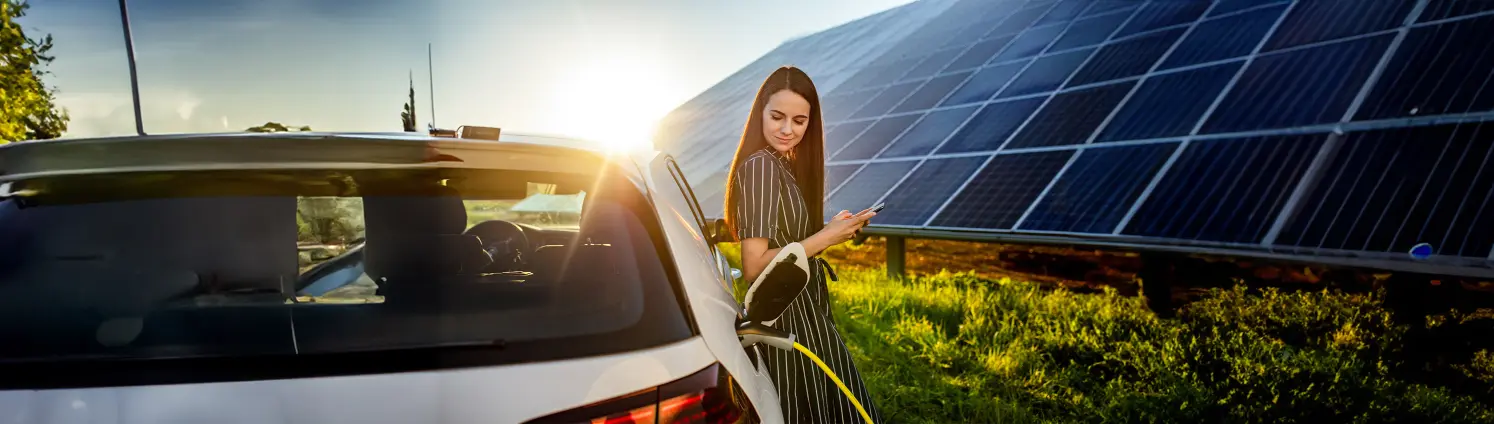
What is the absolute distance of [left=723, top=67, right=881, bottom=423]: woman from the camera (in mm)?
2645

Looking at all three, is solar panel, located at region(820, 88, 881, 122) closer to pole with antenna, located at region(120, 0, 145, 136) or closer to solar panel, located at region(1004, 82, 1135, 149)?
solar panel, located at region(1004, 82, 1135, 149)

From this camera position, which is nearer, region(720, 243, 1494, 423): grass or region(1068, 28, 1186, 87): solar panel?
region(720, 243, 1494, 423): grass

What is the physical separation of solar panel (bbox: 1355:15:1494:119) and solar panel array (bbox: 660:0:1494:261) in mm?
15

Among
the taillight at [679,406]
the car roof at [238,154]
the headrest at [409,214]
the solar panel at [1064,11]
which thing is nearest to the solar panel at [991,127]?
the solar panel at [1064,11]

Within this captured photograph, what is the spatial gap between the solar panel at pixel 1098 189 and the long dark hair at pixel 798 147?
180 inches

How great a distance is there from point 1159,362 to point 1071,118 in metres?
4.22

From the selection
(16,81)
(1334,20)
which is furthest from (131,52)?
(1334,20)

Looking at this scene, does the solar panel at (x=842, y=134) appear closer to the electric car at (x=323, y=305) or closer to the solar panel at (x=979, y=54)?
the solar panel at (x=979, y=54)

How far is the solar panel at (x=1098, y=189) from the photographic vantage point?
705 cm

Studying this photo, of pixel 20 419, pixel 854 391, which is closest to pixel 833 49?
pixel 854 391

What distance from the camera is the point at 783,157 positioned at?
9.53 ft

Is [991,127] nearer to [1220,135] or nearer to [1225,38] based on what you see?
[1225,38]

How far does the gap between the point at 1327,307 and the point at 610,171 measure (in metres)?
6.41

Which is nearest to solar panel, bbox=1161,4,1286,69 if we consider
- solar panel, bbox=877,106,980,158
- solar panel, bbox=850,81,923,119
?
solar panel, bbox=877,106,980,158
